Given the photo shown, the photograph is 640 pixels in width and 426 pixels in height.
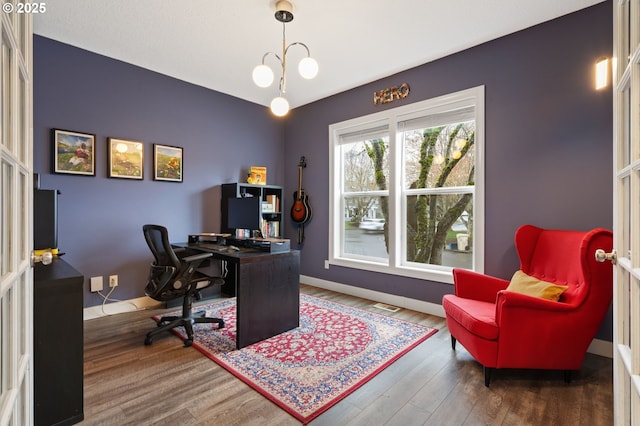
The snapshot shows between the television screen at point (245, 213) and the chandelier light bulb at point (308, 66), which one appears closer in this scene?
the chandelier light bulb at point (308, 66)

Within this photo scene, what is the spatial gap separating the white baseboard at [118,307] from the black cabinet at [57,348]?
1743 mm

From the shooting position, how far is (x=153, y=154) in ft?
11.4

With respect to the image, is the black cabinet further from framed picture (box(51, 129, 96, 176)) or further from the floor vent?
the floor vent

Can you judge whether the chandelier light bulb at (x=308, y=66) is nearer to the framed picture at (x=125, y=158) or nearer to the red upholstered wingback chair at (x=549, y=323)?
the red upholstered wingback chair at (x=549, y=323)

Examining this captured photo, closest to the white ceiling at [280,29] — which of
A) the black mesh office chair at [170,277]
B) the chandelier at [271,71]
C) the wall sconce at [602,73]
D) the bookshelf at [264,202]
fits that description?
the chandelier at [271,71]

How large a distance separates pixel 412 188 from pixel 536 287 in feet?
5.41

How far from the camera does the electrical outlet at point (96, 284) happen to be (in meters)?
3.05

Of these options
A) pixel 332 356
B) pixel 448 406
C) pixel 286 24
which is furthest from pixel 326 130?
pixel 448 406

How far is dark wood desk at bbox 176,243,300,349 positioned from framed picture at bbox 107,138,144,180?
1272mm

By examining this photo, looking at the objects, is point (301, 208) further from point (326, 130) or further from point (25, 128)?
point (25, 128)

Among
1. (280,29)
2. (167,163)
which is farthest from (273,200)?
(280,29)

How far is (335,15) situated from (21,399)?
9.20 ft

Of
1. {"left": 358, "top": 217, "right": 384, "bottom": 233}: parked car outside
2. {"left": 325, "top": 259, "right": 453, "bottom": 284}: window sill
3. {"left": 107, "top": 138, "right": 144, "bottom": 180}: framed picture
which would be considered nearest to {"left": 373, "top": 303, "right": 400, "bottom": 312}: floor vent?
{"left": 325, "top": 259, "right": 453, "bottom": 284}: window sill

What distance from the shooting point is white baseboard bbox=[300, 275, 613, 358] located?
2295mm
